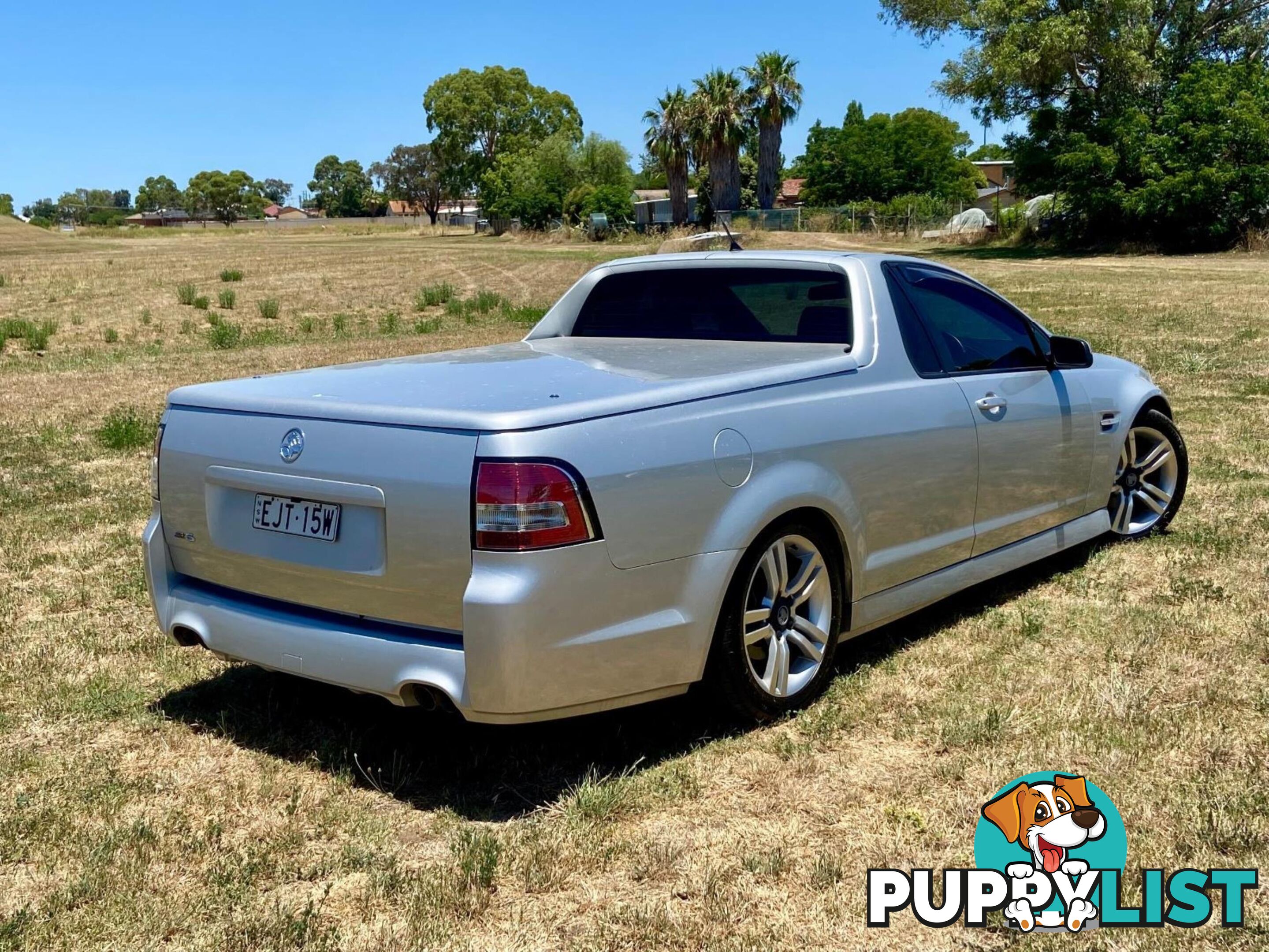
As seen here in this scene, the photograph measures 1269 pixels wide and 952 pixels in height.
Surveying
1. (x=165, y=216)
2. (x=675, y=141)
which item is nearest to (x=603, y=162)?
(x=675, y=141)

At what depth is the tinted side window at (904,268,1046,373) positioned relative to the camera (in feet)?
16.9

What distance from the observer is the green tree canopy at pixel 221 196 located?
168m

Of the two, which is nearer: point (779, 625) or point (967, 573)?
point (779, 625)

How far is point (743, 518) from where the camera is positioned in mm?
3916

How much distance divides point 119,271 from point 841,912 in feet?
101

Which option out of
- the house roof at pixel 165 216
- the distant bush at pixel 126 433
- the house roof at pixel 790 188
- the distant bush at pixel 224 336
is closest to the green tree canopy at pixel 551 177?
the house roof at pixel 790 188

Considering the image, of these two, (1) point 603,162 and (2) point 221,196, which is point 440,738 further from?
(2) point 221,196

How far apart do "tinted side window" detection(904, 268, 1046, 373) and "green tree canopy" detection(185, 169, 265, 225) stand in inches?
6734

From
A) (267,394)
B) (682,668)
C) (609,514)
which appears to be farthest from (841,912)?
(267,394)

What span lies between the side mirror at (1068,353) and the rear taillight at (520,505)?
3.00 m

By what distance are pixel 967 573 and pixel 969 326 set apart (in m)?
1.07

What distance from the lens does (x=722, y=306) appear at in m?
5.29

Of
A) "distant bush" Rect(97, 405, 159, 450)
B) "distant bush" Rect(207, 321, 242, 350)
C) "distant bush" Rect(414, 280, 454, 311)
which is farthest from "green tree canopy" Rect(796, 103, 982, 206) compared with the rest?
"distant bush" Rect(97, 405, 159, 450)

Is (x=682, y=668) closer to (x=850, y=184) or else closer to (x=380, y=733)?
(x=380, y=733)
